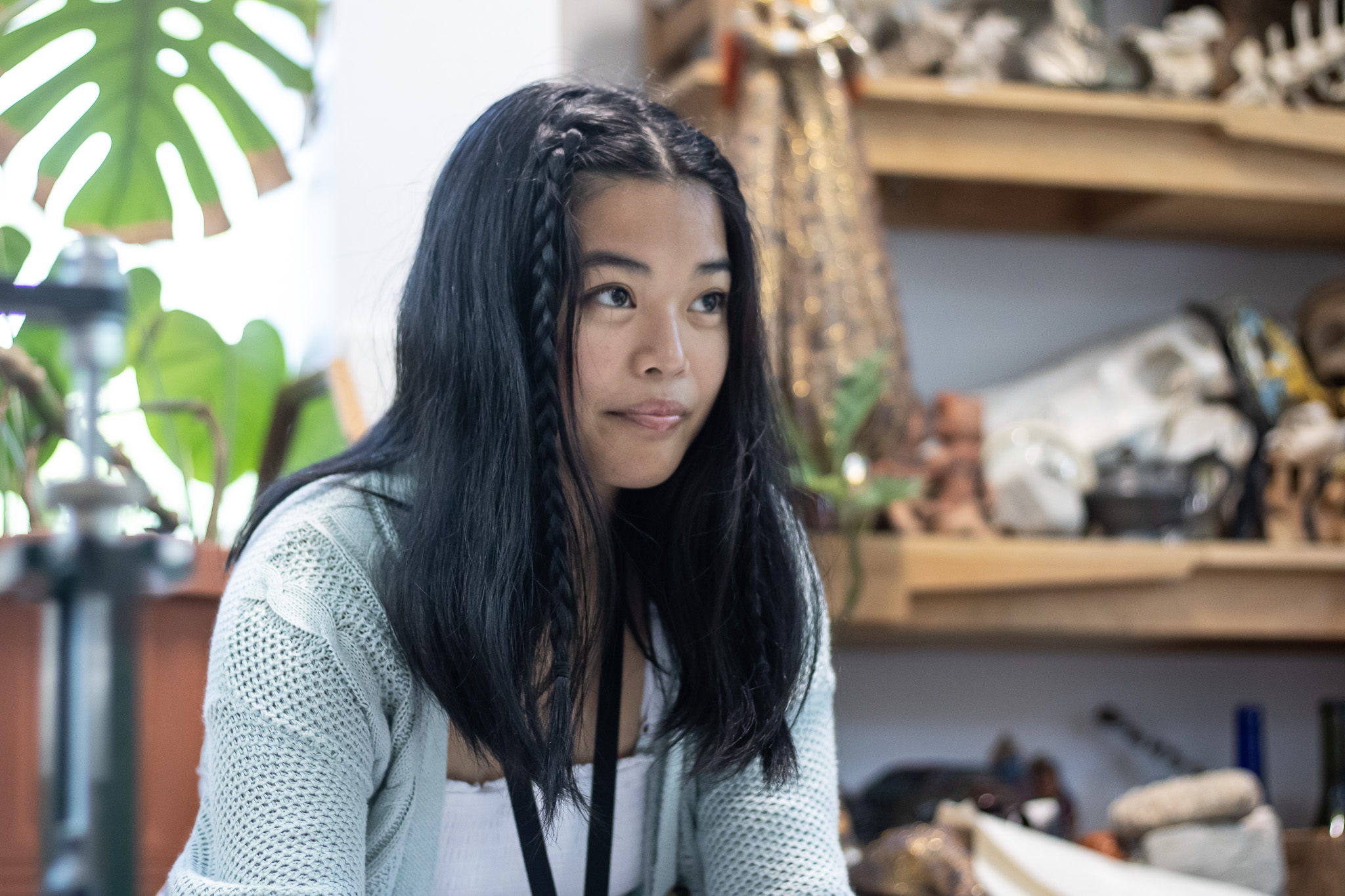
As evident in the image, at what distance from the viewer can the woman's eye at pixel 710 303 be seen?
845 mm

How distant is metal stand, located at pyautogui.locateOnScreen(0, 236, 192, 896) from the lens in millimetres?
267

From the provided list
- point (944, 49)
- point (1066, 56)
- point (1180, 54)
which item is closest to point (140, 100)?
point (944, 49)

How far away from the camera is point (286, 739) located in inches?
29.1

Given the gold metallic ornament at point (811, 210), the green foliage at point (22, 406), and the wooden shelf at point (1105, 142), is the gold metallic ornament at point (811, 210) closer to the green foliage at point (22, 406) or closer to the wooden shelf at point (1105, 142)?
the wooden shelf at point (1105, 142)

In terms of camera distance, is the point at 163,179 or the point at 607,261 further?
the point at 163,179

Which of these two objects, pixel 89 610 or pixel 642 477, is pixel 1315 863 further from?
pixel 89 610

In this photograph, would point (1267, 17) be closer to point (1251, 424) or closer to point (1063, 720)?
point (1251, 424)

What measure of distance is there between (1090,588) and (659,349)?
0.82 metres

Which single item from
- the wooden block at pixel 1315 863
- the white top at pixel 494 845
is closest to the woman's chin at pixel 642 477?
the white top at pixel 494 845

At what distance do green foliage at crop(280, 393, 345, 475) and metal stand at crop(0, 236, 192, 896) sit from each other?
0.92 meters

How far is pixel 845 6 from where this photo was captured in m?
1.51

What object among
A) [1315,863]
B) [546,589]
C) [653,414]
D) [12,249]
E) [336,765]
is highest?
[12,249]

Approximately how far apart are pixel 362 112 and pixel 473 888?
80 centimetres

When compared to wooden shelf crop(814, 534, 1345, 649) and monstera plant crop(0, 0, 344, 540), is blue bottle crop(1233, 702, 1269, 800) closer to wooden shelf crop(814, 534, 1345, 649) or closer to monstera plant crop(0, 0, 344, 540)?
wooden shelf crop(814, 534, 1345, 649)
